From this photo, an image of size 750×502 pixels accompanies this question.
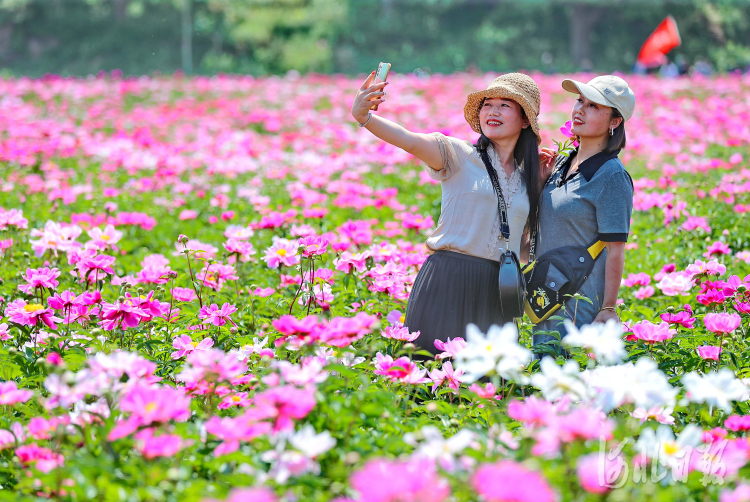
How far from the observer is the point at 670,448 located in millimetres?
1378

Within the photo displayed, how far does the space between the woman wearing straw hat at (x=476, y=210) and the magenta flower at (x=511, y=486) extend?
1.39 meters

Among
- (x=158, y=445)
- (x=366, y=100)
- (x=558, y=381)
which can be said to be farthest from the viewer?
(x=366, y=100)

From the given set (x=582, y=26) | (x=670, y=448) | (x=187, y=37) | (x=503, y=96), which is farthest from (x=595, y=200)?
(x=582, y=26)

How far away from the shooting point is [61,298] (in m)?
2.25

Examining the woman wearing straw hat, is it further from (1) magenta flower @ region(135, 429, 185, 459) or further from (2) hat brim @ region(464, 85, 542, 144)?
(1) magenta flower @ region(135, 429, 185, 459)

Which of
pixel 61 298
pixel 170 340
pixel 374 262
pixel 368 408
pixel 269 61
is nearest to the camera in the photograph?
pixel 368 408

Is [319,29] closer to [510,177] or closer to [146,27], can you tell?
[146,27]

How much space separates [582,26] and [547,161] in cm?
2195

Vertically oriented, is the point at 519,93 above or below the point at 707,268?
above

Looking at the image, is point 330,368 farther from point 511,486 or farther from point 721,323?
point 721,323

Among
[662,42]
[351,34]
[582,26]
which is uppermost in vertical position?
[582,26]

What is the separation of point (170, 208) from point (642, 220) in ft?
10.8

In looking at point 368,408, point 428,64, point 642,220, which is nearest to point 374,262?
point 368,408

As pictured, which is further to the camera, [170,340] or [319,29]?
[319,29]
